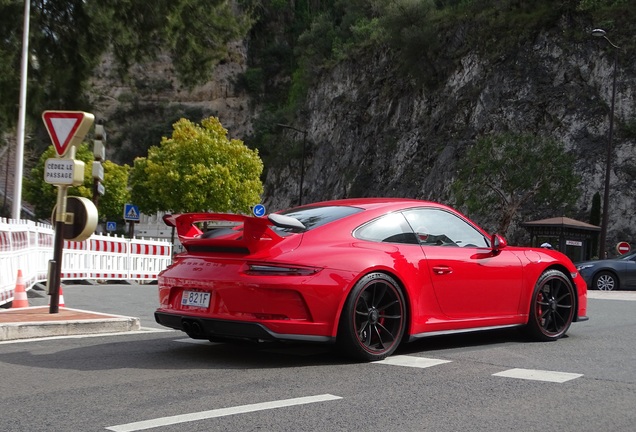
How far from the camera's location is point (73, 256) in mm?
21172

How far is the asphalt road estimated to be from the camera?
451cm

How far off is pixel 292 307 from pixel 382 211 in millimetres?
1452

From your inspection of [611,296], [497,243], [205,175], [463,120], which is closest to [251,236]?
[497,243]

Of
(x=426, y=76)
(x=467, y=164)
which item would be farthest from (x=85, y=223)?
(x=426, y=76)

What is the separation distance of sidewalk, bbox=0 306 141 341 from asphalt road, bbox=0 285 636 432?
38cm

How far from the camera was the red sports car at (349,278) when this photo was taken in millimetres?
6172

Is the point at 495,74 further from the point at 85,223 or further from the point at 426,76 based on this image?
the point at 85,223

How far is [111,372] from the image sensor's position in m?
6.02

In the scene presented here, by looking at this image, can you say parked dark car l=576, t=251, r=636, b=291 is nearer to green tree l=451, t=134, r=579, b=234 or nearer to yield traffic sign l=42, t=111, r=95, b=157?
green tree l=451, t=134, r=579, b=234

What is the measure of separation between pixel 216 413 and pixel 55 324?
4.23 metres

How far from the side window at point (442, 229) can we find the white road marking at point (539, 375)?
1471 mm

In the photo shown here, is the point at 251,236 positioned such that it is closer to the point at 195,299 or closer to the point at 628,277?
the point at 195,299

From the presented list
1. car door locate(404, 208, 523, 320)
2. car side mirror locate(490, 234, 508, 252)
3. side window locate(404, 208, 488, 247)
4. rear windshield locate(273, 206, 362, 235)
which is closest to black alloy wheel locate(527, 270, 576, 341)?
car door locate(404, 208, 523, 320)

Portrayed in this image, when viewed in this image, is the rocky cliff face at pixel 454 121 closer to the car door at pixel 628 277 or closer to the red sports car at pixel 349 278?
the car door at pixel 628 277
